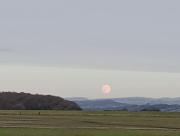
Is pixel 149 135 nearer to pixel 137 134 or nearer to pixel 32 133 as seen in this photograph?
pixel 137 134

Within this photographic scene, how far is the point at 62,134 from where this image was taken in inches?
2079

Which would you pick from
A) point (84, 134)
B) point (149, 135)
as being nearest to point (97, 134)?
point (84, 134)

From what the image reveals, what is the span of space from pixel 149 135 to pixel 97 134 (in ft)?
18.7

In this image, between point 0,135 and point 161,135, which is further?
point 161,135

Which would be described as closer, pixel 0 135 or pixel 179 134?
pixel 0 135

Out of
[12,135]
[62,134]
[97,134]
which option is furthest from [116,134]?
[12,135]

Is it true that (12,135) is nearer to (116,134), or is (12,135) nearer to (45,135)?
(45,135)

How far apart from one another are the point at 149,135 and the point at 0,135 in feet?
52.8

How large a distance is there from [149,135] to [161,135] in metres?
1.38

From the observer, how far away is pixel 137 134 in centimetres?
5478

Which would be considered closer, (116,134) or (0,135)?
(0,135)

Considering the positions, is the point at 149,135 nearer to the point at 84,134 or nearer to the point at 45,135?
the point at 84,134

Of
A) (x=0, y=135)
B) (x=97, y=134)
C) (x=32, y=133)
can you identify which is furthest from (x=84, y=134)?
(x=0, y=135)

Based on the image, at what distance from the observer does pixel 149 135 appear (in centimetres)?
5422
